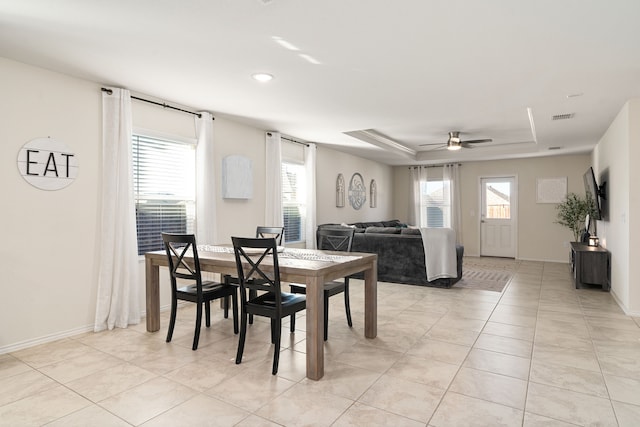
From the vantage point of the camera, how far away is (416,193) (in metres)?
9.72

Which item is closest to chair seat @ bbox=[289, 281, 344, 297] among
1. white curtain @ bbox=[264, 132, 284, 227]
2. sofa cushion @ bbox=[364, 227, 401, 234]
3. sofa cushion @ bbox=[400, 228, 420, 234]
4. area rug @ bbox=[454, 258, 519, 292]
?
white curtain @ bbox=[264, 132, 284, 227]

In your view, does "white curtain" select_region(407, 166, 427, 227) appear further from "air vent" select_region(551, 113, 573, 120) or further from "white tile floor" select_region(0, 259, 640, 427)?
"white tile floor" select_region(0, 259, 640, 427)

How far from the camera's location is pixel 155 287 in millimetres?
3527

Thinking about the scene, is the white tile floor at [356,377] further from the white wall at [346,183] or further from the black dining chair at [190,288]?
→ the white wall at [346,183]

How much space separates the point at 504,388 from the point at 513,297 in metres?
2.81

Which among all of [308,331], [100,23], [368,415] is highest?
[100,23]

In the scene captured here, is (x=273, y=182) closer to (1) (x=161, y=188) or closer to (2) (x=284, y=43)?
(1) (x=161, y=188)

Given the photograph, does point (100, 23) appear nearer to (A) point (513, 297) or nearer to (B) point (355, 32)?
(B) point (355, 32)

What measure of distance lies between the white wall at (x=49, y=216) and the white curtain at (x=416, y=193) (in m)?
7.15

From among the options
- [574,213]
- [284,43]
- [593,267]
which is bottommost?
[593,267]

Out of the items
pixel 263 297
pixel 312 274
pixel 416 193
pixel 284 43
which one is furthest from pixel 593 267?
pixel 284 43

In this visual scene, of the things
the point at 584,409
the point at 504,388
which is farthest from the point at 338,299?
the point at 584,409

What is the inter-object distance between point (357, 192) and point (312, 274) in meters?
5.86

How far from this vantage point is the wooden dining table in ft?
8.28
